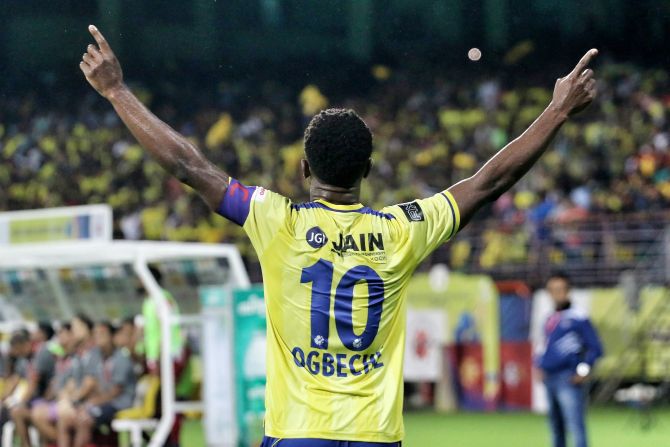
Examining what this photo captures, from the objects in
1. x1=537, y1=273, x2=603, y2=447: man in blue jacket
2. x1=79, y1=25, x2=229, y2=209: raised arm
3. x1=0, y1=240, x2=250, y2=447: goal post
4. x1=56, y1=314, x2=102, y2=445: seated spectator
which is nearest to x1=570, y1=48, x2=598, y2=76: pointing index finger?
x1=79, y1=25, x2=229, y2=209: raised arm

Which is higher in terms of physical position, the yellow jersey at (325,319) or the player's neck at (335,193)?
the player's neck at (335,193)

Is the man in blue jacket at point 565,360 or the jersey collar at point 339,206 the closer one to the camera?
the jersey collar at point 339,206

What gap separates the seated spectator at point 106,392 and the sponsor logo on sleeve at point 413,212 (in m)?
8.55

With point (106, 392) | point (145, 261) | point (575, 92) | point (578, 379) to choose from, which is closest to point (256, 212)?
point (575, 92)

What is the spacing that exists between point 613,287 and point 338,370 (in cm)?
1739

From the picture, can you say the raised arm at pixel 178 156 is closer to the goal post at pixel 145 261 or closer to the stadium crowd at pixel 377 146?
the goal post at pixel 145 261

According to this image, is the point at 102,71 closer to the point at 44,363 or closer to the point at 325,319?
the point at 325,319

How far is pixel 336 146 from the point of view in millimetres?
4004

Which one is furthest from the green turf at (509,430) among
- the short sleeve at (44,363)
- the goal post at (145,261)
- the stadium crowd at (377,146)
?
the stadium crowd at (377,146)

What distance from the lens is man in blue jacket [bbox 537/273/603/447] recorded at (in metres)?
10.9

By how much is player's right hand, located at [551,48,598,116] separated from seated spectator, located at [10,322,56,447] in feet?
32.5

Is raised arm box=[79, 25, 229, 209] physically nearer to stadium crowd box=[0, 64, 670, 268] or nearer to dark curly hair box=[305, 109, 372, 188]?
dark curly hair box=[305, 109, 372, 188]

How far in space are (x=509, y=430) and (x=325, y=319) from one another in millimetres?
12600

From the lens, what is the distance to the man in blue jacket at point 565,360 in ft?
35.9
